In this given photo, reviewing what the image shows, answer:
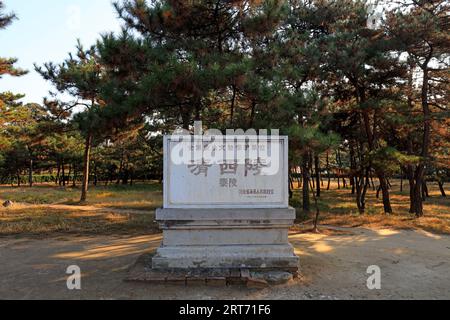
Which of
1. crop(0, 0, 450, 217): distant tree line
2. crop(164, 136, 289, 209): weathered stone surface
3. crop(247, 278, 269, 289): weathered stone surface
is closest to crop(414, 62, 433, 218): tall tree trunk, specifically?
crop(0, 0, 450, 217): distant tree line

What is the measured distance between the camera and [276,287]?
4770mm

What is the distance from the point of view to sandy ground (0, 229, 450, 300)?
4496 mm

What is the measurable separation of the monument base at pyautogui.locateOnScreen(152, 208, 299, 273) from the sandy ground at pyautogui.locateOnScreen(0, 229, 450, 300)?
489 millimetres

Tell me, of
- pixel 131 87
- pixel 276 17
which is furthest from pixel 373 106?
pixel 131 87

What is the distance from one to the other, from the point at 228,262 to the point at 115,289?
163cm

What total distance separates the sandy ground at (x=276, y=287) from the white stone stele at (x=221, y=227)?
51 cm

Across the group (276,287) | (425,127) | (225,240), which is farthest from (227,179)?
(425,127)

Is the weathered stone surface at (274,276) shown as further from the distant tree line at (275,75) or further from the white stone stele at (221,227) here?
the distant tree line at (275,75)

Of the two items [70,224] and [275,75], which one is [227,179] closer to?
[275,75]

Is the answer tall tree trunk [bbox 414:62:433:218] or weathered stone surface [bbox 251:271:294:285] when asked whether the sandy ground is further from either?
tall tree trunk [bbox 414:62:433:218]

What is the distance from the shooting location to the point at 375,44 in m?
12.0

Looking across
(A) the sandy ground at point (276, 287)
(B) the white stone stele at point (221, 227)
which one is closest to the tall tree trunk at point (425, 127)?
(A) the sandy ground at point (276, 287)

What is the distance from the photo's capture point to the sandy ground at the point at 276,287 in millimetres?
4496

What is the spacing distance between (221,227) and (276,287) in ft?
3.81
